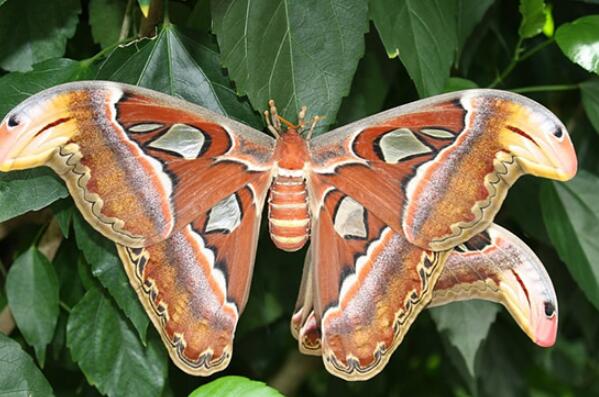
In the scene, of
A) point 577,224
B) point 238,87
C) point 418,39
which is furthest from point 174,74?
point 577,224

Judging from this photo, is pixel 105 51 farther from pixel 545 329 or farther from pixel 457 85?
pixel 545 329

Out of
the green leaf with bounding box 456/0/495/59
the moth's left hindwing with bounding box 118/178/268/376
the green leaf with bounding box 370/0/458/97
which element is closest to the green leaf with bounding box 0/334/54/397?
the moth's left hindwing with bounding box 118/178/268/376

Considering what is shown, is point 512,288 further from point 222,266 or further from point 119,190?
point 119,190

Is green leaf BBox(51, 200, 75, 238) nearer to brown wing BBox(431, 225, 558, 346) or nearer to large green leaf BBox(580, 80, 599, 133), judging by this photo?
brown wing BBox(431, 225, 558, 346)

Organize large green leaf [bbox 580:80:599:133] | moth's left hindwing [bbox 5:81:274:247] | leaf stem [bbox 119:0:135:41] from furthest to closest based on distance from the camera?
1. large green leaf [bbox 580:80:599:133]
2. leaf stem [bbox 119:0:135:41]
3. moth's left hindwing [bbox 5:81:274:247]

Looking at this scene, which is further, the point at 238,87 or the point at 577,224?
the point at 577,224

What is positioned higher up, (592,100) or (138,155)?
(138,155)
